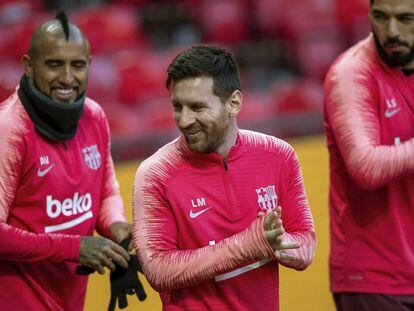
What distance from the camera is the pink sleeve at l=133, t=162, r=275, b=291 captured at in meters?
2.36

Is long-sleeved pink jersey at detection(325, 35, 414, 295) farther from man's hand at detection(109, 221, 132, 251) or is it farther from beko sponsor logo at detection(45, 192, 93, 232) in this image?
beko sponsor logo at detection(45, 192, 93, 232)

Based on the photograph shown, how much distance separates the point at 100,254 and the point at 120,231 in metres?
0.18

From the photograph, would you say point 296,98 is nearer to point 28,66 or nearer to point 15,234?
point 28,66

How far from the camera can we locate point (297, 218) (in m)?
2.52

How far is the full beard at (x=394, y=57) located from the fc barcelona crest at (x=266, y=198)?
2.20 ft

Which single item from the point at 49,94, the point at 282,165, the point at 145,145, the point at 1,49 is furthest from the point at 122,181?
the point at 1,49

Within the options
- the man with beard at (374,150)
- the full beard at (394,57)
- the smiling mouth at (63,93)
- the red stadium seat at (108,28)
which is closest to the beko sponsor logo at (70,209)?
the smiling mouth at (63,93)

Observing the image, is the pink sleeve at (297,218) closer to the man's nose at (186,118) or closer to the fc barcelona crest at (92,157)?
the man's nose at (186,118)

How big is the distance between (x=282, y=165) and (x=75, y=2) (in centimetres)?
436

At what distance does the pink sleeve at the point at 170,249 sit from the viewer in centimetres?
236

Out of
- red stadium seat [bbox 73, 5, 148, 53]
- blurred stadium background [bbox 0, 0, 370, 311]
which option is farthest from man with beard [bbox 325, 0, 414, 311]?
red stadium seat [bbox 73, 5, 148, 53]

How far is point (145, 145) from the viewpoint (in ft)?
15.5

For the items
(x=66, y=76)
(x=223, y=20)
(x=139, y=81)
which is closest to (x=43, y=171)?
(x=66, y=76)

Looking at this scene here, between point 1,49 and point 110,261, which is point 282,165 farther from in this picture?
point 1,49
